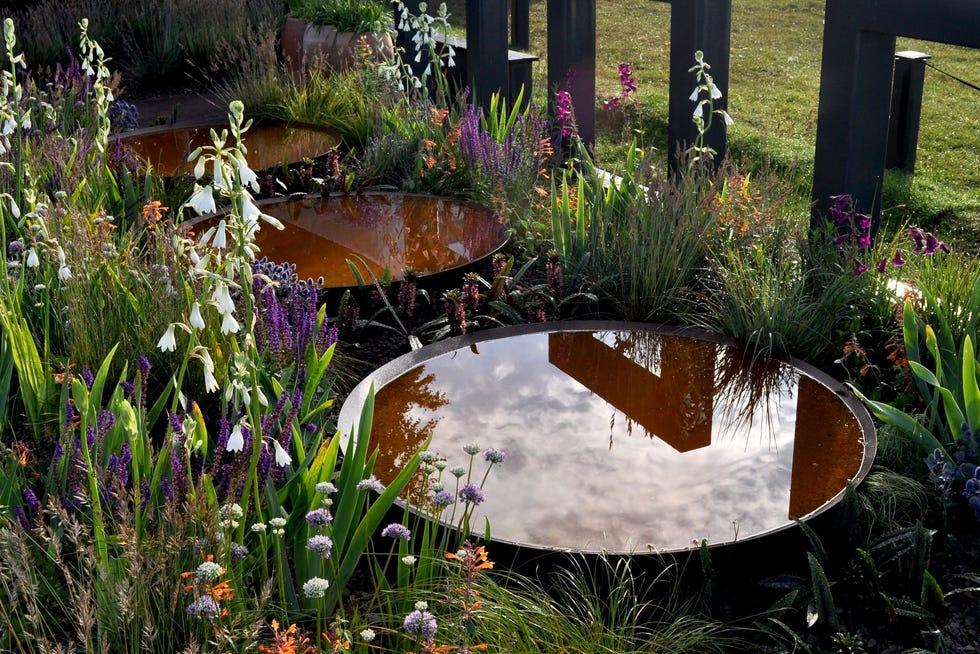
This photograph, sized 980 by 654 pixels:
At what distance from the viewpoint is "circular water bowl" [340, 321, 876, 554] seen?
8.48 feet

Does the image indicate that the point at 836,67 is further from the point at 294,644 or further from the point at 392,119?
the point at 294,644

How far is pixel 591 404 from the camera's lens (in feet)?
10.4

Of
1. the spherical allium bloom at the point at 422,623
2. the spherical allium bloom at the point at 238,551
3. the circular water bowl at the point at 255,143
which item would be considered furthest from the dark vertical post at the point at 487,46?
the spherical allium bloom at the point at 422,623

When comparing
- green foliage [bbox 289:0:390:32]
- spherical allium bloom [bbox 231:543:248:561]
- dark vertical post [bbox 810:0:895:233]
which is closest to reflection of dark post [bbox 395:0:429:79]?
green foliage [bbox 289:0:390:32]

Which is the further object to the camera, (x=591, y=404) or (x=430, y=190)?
(x=430, y=190)

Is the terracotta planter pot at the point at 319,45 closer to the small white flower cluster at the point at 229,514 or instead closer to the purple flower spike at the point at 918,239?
the purple flower spike at the point at 918,239

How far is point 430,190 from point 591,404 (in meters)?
2.27

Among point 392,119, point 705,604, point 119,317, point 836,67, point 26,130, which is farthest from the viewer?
point 392,119

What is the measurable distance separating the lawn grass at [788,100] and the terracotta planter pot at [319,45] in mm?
2084

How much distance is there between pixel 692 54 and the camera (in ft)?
16.1

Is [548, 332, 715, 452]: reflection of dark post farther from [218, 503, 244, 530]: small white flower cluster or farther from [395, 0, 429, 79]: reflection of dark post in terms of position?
[395, 0, 429, 79]: reflection of dark post

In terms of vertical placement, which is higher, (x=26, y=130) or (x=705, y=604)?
(x=26, y=130)

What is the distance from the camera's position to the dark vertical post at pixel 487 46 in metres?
6.46

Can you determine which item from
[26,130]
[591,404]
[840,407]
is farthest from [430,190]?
[840,407]
